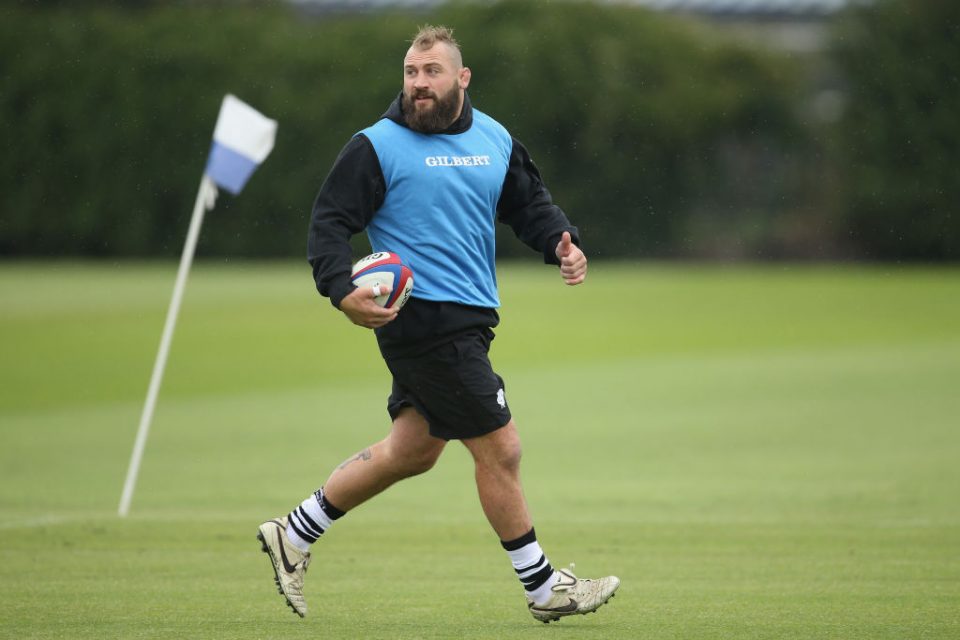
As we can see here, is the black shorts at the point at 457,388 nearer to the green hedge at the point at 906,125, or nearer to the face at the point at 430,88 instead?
the face at the point at 430,88

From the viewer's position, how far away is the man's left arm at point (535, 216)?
6.70m

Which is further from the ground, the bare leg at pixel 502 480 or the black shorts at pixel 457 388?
the black shorts at pixel 457 388

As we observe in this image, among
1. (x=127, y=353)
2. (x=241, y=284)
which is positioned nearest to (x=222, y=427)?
(x=127, y=353)

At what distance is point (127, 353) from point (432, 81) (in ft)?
57.3

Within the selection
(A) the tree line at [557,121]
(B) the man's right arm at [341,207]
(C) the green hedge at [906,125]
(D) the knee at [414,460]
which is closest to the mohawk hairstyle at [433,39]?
(B) the man's right arm at [341,207]

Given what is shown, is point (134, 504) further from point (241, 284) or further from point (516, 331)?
point (241, 284)

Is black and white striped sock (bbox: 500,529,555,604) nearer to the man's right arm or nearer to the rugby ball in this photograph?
the rugby ball

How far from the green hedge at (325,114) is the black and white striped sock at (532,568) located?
115ft

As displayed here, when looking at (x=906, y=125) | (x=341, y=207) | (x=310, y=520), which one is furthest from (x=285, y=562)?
(x=906, y=125)

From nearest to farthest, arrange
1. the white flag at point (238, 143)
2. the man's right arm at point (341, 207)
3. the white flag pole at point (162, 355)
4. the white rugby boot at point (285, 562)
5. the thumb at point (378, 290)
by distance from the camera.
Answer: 1. the thumb at point (378, 290)
2. the man's right arm at point (341, 207)
3. the white rugby boot at point (285, 562)
4. the white flag pole at point (162, 355)
5. the white flag at point (238, 143)

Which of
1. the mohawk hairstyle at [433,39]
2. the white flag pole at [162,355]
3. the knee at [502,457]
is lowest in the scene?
the white flag pole at [162,355]

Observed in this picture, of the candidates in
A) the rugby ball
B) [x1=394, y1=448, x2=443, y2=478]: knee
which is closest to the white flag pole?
[x1=394, y1=448, x2=443, y2=478]: knee

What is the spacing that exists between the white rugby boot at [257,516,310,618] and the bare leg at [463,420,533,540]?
846 millimetres

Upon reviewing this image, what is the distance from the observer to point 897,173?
4294cm
